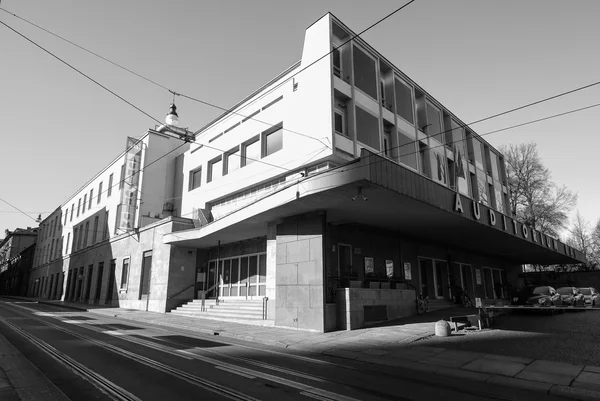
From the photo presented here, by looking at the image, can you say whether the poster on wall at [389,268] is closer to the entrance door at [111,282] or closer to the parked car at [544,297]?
the parked car at [544,297]

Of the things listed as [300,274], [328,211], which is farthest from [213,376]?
[328,211]

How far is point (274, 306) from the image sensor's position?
16.8 metres

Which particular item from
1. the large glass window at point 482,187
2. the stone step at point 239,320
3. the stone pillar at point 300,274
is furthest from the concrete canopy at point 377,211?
the large glass window at point 482,187

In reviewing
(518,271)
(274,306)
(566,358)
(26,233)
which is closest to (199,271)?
(274,306)

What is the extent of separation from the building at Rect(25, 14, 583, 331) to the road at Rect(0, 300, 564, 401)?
222 inches

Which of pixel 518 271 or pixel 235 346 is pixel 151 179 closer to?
pixel 235 346

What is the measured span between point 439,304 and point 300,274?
10.7 metres

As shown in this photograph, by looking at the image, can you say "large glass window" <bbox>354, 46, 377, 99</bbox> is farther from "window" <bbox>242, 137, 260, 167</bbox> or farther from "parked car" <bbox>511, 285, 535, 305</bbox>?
"parked car" <bbox>511, 285, 535, 305</bbox>

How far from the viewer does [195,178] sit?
28625 mm

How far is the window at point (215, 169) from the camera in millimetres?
25406

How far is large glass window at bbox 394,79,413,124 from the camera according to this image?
23.6 meters

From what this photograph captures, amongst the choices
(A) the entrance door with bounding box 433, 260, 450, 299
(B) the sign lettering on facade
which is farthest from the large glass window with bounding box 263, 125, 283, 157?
(A) the entrance door with bounding box 433, 260, 450, 299

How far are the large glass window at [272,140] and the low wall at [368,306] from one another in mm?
9609

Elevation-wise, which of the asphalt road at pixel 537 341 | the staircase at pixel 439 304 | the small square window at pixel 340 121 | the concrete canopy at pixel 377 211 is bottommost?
the asphalt road at pixel 537 341
